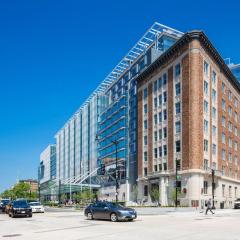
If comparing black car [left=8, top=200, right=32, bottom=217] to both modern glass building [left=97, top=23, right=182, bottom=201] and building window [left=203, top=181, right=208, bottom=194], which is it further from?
modern glass building [left=97, top=23, right=182, bottom=201]

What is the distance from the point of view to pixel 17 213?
41.2 metres

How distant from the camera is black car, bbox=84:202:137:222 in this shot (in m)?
31.4

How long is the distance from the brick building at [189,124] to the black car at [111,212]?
3999cm

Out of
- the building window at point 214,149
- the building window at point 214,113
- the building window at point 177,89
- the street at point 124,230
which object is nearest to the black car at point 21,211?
the street at point 124,230

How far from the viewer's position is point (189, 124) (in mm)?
73875

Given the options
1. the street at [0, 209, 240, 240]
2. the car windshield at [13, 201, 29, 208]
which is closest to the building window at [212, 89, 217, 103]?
the car windshield at [13, 201, 29, 208]

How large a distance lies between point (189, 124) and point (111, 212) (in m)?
44.0

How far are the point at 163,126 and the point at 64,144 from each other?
357 ft

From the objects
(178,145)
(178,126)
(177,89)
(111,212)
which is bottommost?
(111,212)

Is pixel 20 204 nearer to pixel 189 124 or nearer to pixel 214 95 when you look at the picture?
pixel 189 124

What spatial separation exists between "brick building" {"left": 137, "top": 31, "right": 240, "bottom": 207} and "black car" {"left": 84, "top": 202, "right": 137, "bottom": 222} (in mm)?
39986

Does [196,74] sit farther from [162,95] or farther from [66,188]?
[66,188]

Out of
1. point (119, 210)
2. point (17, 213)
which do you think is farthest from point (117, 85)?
point (119, 210)

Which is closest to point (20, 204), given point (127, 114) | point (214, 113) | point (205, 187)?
point (205, 187)
